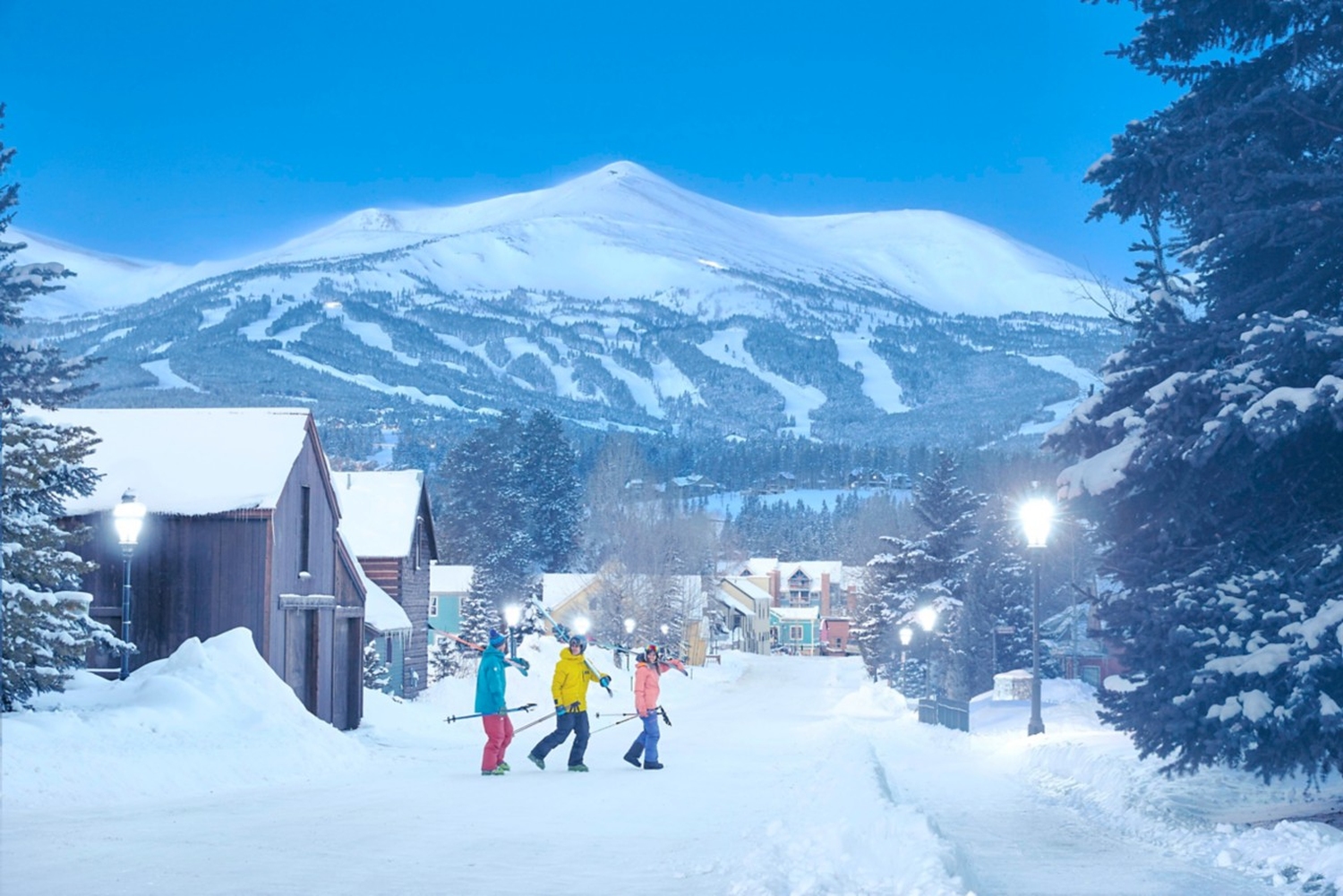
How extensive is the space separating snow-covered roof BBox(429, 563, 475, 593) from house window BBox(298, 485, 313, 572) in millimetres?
47700

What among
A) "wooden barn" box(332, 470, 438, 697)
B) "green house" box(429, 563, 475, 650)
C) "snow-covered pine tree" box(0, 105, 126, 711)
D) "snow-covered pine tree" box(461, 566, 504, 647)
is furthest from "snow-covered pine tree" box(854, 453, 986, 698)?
"snow-covered pine tree" box(0, 105, 126, 711)

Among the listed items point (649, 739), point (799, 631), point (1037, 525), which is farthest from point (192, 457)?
point (799, 631)

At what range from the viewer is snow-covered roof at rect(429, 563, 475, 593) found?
3022 inches

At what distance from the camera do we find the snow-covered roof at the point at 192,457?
24438 millimetres

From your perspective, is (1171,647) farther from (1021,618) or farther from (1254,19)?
(1021,618)

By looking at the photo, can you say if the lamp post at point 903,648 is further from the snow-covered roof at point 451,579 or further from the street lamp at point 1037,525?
the street lamp at point 1037,525

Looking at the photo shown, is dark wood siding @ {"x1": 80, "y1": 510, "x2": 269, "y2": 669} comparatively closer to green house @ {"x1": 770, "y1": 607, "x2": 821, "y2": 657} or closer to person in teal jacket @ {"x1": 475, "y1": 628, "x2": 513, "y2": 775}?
person in teal jacket @ {"x1": 475, "y1": 628, "x2": 513, "y2": 775}

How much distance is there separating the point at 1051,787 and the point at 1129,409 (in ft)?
20.9

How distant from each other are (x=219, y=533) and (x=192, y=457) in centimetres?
201

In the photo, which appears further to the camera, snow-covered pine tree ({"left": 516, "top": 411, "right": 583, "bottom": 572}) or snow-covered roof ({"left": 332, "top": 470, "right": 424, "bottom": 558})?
snow-covered pine tree ({"left": 516, "top": 411, "right": 583, "bottom": 572})

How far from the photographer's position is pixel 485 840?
1131 centimetres

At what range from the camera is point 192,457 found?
84.1ft

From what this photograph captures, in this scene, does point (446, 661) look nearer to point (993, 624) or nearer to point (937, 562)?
point (937, 562)

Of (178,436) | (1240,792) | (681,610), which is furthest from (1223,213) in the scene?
(681,610)
